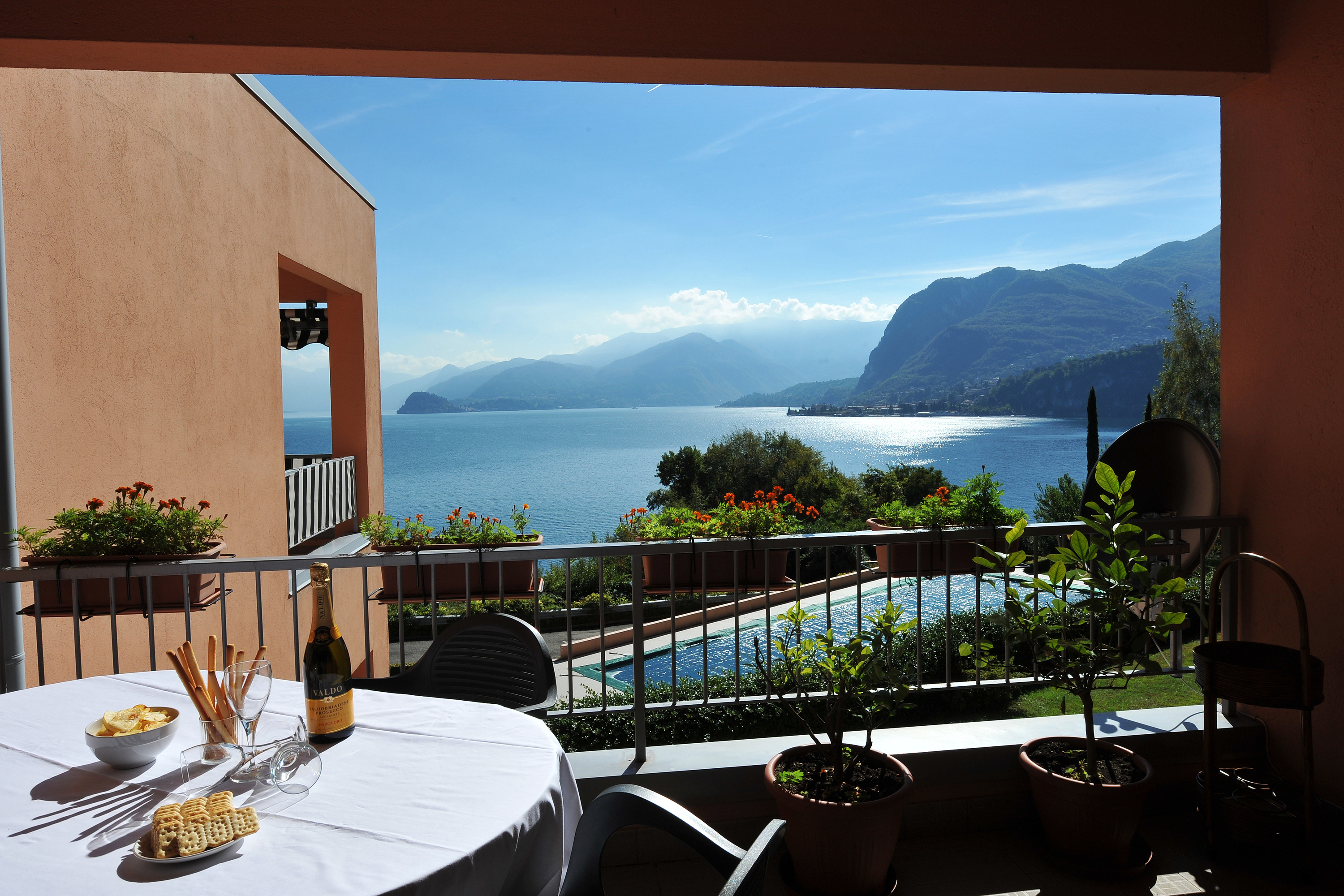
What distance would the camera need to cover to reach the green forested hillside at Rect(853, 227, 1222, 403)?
5844cm

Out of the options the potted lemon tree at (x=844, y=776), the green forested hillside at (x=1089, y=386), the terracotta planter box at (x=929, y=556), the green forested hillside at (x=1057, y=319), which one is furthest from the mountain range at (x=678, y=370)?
the potted lemon tree at (x=844, y=776)

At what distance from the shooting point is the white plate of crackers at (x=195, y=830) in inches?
40.6

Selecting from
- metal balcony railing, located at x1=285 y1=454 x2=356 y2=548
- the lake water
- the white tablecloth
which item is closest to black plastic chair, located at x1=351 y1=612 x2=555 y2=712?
the white tablecloth

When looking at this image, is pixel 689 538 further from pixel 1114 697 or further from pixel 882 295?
pixel 882 295

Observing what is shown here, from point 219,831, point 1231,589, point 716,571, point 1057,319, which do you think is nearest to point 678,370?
point 1057,319

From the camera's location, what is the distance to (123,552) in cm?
269

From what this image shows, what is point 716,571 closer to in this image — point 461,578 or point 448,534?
point 448,534

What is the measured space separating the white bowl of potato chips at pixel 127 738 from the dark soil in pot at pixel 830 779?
168cm

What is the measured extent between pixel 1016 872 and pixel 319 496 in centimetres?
692

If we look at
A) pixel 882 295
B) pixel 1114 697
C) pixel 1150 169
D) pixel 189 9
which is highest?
pixel 1150 169

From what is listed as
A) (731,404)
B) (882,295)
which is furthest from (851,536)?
(731,404)

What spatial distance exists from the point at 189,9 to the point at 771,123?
236ft

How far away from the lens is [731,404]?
111m

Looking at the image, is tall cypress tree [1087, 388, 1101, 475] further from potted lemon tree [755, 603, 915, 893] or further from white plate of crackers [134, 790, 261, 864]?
white plate of crackers [134, 790, 261, 864]
